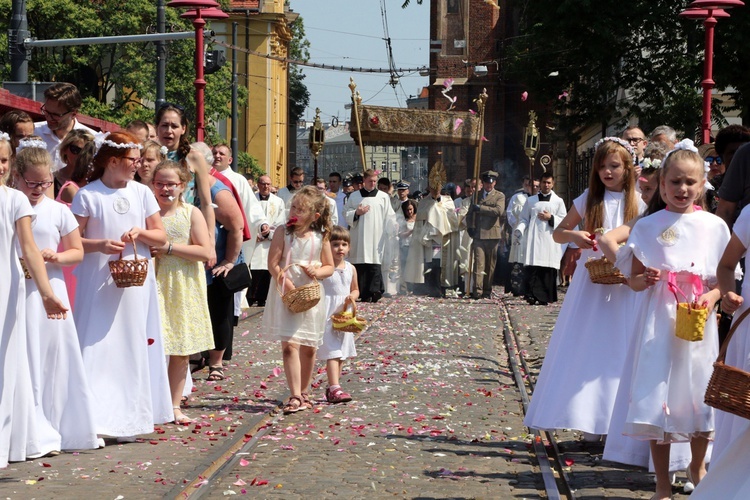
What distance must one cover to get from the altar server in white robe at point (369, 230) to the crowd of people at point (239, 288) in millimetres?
11325

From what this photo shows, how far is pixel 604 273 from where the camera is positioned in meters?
8.27

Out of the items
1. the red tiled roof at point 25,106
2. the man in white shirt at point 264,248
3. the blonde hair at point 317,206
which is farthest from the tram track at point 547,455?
the man in white shirt at point 264,248

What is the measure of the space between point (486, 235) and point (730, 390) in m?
19.7

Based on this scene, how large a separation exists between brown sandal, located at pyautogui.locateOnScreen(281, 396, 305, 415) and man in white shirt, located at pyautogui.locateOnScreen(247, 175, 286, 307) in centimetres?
1061

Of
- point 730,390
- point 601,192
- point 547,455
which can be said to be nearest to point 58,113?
point 601,192

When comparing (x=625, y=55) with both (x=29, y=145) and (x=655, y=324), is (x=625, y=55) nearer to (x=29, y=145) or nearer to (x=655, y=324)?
(x=29, y=145)

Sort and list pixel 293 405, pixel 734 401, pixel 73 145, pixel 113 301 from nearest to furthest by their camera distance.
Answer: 1. pixel 734 401
2. pixel 113 301
3. pixel 73 145
4. pixel 293 405

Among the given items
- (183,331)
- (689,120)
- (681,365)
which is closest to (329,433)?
(183,331)

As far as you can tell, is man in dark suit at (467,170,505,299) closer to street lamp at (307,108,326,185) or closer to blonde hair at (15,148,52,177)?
street lamp at (307,108,326,185)

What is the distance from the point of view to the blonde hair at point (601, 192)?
336 inches

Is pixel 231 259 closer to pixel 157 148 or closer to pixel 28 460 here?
pixel 157 148

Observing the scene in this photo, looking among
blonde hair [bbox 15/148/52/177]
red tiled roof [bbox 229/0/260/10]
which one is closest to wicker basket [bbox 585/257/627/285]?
blonde hair [bbox 15/148/52/177]

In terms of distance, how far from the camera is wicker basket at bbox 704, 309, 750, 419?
5.09 metres

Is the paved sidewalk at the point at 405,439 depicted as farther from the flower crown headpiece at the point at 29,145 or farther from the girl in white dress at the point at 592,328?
the flower crown headpiece at the point at 29,145
